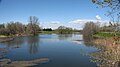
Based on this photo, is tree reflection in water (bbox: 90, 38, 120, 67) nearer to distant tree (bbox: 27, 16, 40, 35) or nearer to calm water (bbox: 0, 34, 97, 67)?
calm water (bbox: 0, 34, 97, 67)

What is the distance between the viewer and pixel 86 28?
353 ft

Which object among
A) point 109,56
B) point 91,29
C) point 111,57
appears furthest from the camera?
point 91,29

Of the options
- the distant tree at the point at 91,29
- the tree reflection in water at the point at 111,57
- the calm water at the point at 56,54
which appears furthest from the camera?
the distant tree at the point at 91,29

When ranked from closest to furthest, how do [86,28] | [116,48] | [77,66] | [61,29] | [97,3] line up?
[97,3] < [116,48] < [77,66] < [86,28] < [61,29]

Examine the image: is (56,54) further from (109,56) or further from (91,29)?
(91,29)

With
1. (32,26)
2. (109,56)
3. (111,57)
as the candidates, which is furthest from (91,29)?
(111,57)

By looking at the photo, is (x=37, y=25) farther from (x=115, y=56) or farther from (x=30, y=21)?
(x=115, y=56)

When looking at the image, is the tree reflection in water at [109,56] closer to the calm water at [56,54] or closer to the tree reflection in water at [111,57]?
the tree reflection in water at [111,57]

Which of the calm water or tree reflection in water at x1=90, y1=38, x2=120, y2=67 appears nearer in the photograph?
tree reflection in water at x1=90, y1=38, x2=120, y2=67

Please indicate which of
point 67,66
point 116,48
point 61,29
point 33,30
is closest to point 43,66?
point 67,66

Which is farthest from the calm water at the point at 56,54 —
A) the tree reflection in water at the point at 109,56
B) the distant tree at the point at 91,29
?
the distant tree at the point at 91,29

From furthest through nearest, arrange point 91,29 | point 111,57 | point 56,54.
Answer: point 91,29
point 56,54
point 111,57

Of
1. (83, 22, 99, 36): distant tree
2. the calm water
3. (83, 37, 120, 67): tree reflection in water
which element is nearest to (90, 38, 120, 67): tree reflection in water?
(83, 37, 120, 67): tree reflection in water

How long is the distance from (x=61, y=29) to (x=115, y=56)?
5949 inches
